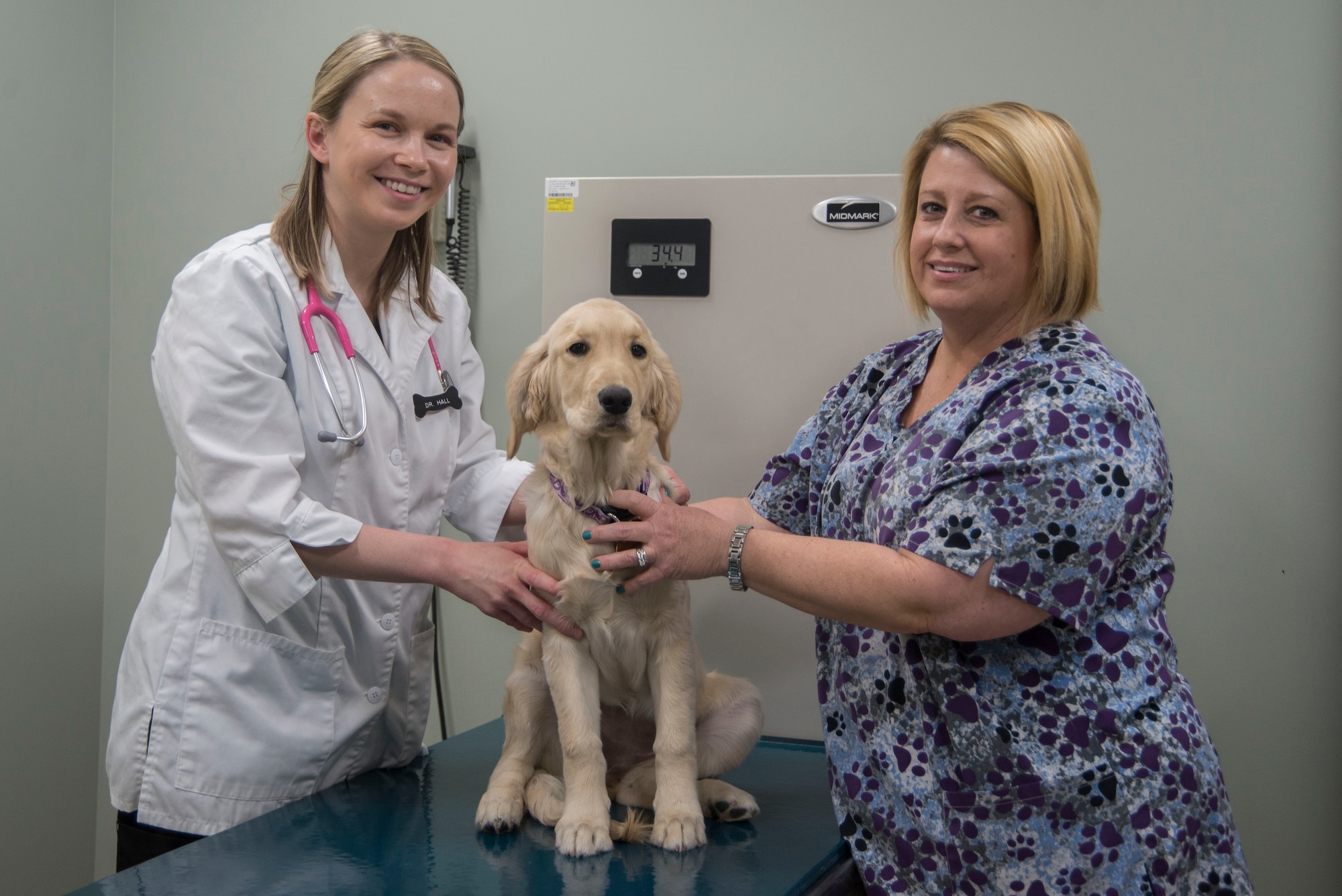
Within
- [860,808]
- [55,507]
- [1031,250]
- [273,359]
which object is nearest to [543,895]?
[860,808]

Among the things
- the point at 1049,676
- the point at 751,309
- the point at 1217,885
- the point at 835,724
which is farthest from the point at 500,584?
the point at 1217,885

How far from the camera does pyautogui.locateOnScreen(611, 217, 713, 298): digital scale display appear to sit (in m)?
2.16

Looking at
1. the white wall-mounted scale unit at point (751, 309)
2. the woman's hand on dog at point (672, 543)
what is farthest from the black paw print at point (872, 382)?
the white wall-mounted scale unit at point (751, 309)

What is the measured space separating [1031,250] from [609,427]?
0.64m

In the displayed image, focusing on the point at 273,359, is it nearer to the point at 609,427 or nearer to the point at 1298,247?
the point at 609,427

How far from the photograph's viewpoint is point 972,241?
133 centimetres

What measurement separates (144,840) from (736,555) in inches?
41.7

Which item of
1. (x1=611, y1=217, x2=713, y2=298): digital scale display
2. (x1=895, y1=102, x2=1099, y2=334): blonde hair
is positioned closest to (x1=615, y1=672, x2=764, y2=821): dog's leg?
(x1=895, y1=102, x2=1099, y2=334): blonde hair

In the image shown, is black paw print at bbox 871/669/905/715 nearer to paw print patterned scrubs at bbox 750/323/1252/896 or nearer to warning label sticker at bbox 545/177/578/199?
paw print patterned scrubs at bbox 750/323/1252/896

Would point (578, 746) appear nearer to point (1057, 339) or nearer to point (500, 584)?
point (500, 584)

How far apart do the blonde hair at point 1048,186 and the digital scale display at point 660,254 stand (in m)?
0.86

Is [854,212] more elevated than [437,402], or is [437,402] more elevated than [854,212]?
[854,212]

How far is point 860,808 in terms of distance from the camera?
1384mm

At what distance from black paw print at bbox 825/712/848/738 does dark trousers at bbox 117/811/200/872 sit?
3.28 ft
